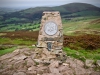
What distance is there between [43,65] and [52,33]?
310 centimetres

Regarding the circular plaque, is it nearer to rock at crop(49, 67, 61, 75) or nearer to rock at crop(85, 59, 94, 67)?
rock at crop(49, 67, 61, 75)

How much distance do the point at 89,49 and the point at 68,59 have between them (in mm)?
10892

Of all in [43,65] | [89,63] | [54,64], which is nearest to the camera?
[54,64]

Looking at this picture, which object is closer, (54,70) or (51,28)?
(54,70)

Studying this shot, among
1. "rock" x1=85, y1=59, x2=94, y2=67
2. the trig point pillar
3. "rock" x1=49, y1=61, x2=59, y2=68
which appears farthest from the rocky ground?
the trig point pillar

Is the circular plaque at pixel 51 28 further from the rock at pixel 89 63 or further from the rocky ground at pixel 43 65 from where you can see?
the rock at pixel 89 63

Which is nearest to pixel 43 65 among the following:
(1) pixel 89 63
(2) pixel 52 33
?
(2) pixel 52 33

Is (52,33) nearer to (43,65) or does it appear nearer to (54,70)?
(43,65)

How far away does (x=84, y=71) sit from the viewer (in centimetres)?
1412

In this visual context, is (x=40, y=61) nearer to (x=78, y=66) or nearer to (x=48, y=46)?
(x=48, y=46)

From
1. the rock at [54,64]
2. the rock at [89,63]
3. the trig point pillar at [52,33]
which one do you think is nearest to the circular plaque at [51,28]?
the trig point pillar at [52,33]

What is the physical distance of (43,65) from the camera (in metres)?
15.2

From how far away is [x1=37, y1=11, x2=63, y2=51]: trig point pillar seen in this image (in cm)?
1594

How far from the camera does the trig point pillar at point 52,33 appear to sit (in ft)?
52.3
